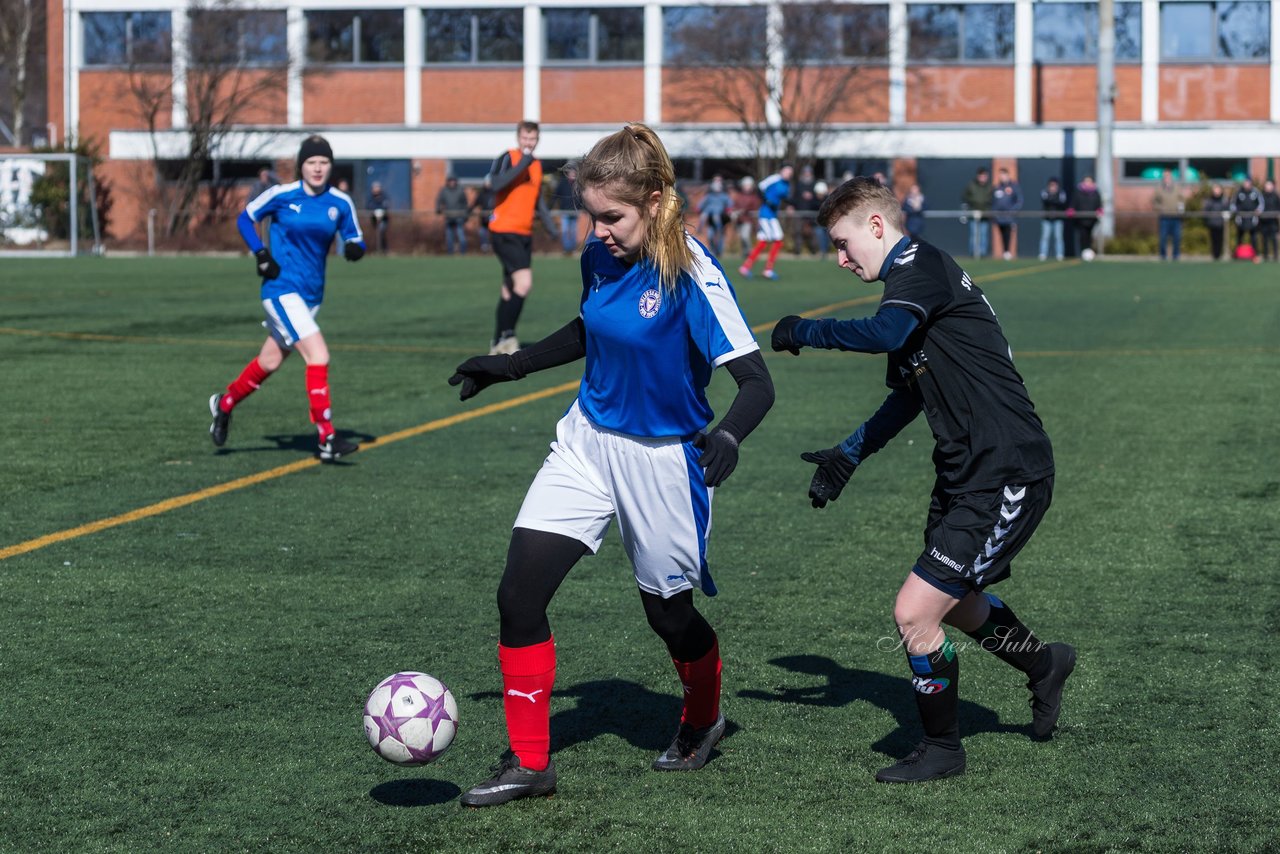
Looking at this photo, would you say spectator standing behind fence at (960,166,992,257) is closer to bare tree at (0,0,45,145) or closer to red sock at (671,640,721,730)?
red sock at (671,640,721,730)

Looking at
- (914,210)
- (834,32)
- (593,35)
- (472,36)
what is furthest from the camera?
(472,36)

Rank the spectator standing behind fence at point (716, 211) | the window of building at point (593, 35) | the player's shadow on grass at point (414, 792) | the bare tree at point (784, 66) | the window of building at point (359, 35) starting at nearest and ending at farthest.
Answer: the player's shadow on grass at point (414, 792), the spectator standing behind fence at point (716, 211), the bare tree at point (784, 66), the window of building at point (593, 35), the window of building at point (359, 35)

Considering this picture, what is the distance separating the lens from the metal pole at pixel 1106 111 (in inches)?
1631

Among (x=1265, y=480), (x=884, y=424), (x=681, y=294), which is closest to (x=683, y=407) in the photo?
(x=681, y=294)

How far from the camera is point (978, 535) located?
4641 mm

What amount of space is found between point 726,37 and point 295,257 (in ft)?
128

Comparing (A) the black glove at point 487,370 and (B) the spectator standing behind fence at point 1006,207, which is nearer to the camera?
(A) the black glove at point 487,370

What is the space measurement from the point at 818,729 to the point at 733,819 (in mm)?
851

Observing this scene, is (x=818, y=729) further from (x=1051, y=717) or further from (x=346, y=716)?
(x=346, y=716)

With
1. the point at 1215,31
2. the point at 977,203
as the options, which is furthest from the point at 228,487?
the point at 1215,31

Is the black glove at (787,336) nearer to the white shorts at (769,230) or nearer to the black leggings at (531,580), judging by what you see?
the black leggings at (531,580)

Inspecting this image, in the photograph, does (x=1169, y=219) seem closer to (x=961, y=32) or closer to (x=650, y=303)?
(x=961, y=32)

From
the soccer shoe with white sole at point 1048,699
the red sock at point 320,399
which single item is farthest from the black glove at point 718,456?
the red sock at point 320,399

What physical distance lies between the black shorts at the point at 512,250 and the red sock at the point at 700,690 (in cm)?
1105
